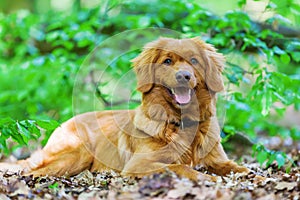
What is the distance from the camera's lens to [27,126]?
4.10 m

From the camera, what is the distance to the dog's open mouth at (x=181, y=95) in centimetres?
443

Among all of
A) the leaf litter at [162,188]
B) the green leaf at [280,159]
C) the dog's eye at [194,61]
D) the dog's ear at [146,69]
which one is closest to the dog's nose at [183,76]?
the dog's eye at [194,61]

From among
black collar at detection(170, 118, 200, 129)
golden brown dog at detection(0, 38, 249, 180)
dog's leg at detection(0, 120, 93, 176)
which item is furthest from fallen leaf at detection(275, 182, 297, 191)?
dog's leg at detection(0, 120, 93, 176)

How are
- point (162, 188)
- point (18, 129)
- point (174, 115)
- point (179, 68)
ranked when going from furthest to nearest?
Answer: point (174, 115) → point (179, 68) → point (18, 129) → point (162, 188)

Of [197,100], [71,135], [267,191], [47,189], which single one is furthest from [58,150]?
[267,191]

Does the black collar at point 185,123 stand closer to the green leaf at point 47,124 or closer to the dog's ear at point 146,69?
the dog's ear at point 146,69

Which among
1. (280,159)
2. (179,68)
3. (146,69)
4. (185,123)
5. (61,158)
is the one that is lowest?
(61,158)

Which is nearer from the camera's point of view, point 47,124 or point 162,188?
point 162,188

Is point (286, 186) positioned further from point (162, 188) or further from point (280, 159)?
point (280, 159)

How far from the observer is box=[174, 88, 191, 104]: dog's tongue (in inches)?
174

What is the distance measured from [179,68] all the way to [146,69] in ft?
1.51

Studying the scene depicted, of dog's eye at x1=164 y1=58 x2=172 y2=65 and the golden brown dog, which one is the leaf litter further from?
dog's eye at x1=164 y1=58 x2=172 y2=65

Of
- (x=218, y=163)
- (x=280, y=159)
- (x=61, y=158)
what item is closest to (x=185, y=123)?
(x=218, y=163)

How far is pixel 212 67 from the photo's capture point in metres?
4.62
